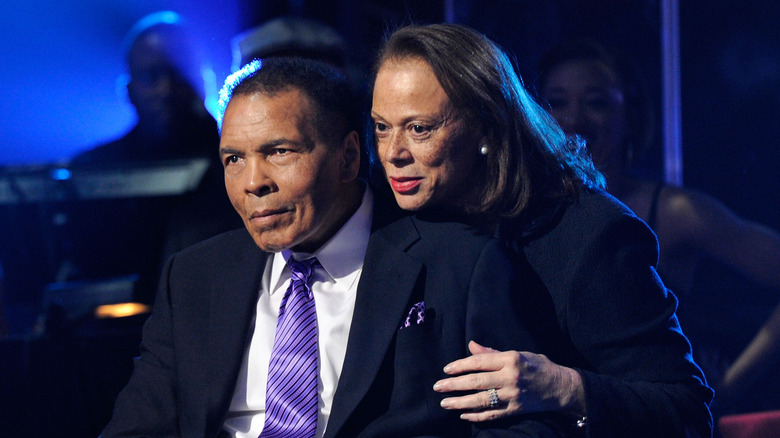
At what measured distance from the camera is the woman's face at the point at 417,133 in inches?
83.6

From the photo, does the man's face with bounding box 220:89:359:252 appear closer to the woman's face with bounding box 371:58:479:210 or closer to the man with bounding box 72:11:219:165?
the woman's face with bounding box 371:58:479:210

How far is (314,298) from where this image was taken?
219 cm

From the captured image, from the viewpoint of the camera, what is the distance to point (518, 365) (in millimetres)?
1915

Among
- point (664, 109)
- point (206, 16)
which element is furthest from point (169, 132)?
point (664, 109)

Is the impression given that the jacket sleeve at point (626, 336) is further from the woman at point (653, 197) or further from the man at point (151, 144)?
the man at point (151, 144)

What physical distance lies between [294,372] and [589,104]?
5.38ft

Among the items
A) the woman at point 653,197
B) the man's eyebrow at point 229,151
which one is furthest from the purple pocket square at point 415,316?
the woman at point 653,197

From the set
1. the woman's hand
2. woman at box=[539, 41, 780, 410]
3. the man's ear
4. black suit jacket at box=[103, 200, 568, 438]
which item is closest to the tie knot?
black suit jacket at box=[103, 200, 568, 438]

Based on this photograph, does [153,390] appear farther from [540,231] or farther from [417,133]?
[540,231]

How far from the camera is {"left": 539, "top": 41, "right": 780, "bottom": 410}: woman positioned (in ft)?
9.92

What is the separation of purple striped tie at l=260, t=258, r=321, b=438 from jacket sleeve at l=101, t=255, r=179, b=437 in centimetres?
31

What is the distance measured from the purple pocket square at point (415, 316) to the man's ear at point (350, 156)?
0.43m

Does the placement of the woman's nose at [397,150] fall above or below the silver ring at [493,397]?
Result: above

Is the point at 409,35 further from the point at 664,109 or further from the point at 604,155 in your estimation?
the point at 664,109
